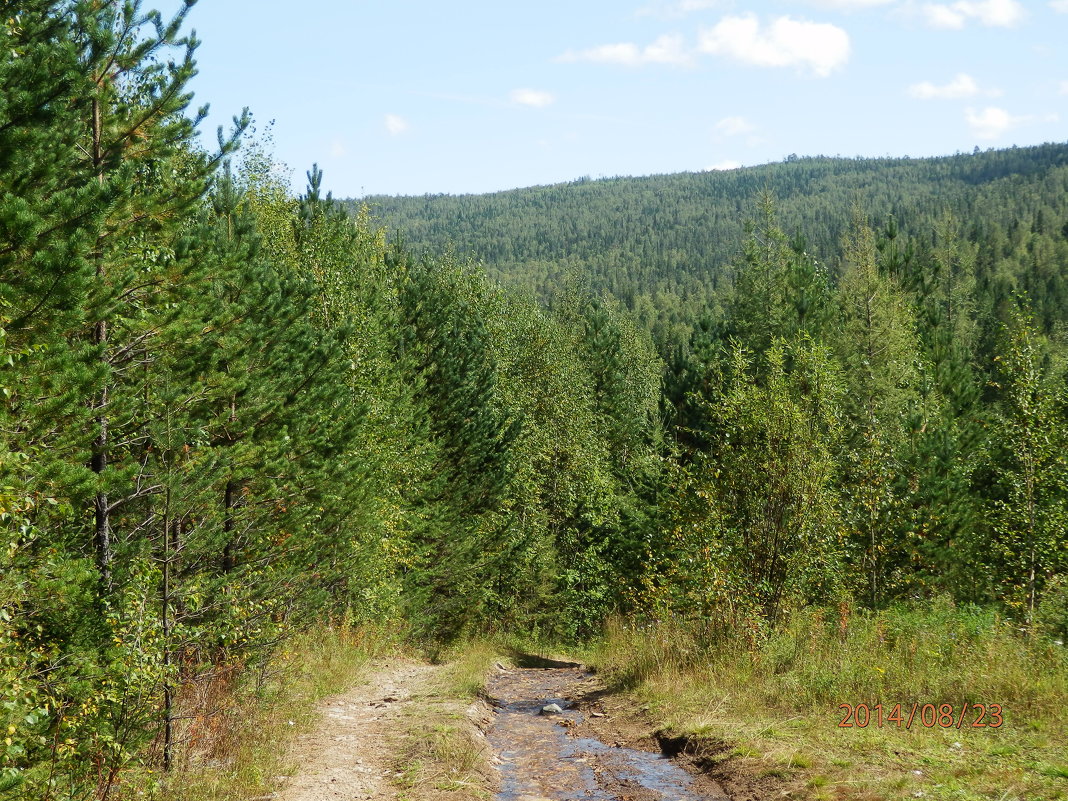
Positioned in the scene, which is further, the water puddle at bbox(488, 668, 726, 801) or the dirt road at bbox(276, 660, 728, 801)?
the water puddle at bbox(488, 668, 726, 801)

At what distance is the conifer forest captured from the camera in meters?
6.48

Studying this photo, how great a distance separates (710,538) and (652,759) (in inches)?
179

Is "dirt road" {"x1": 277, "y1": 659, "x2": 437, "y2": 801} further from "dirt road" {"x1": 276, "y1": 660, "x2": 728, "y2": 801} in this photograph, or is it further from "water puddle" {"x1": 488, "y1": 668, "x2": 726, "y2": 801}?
"water puddle" {"x1": 488, "y1": 668, "x2": 726, "y2": 801}

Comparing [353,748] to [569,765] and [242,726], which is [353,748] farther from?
[569,765]

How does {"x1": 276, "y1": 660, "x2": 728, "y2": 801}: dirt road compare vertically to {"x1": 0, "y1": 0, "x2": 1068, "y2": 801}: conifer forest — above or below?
below

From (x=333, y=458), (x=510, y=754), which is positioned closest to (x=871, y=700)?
(x=510, y=754)

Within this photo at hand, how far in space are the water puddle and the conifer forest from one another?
118 inches

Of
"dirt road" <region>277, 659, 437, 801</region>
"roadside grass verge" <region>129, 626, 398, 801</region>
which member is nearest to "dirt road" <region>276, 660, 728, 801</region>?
"dirt road" <region>277, 659, 437, 801</region>

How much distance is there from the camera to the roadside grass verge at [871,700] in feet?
25.3

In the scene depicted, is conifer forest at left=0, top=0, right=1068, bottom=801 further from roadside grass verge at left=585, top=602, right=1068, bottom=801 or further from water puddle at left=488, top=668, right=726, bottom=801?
water puddle at left=488, top=668, right=726, bottom=801
